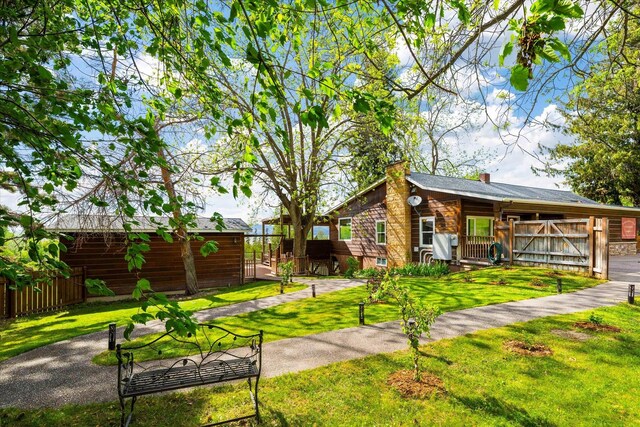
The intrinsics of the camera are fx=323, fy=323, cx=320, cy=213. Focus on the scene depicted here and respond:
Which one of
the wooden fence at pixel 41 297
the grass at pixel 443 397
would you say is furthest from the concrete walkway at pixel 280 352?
the wooden fence at pixel 41 297

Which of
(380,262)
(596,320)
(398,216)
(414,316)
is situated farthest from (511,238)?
(414,316)

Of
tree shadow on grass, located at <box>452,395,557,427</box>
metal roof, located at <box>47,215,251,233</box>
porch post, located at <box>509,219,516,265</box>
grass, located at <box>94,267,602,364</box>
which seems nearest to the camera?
tree shadow on grass, located at <box>452,395,557,427</box>

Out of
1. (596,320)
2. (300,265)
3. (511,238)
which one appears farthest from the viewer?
(300,265)

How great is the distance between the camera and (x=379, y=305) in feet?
31.7

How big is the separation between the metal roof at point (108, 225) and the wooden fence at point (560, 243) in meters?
12.4

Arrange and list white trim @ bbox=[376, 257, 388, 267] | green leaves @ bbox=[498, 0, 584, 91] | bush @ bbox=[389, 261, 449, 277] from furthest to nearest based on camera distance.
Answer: white trim @ bbox=[376, 257, 388, 267]
bush @ bbox=[389, 261, 449, 277]
green leaves @ bbox=[498, 0, 584, 91]

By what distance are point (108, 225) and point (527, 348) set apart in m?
12.2

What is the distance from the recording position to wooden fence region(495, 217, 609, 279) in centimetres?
1138

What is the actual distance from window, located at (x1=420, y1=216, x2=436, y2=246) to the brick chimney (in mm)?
775

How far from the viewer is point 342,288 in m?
13.2

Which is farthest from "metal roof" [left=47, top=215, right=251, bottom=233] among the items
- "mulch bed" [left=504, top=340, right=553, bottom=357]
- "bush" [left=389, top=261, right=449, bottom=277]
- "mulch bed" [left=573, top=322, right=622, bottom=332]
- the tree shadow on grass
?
"bush" [left=389, top=261, right=449, bottom=277]

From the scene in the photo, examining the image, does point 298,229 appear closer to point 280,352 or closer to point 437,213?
point 437,213

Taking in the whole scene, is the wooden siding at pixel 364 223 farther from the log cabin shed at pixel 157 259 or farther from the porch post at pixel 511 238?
the porch post at pixel 511 238

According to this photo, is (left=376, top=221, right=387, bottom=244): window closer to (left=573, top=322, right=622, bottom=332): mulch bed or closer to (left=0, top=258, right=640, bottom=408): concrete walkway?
(left=0, top=258, right=640, bottom=408): concrete walkway
